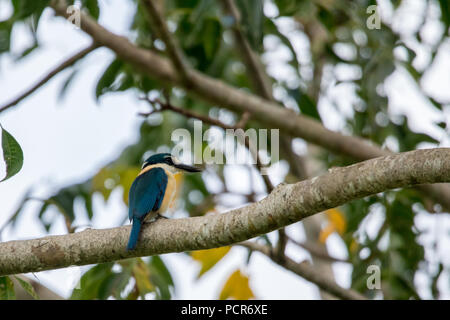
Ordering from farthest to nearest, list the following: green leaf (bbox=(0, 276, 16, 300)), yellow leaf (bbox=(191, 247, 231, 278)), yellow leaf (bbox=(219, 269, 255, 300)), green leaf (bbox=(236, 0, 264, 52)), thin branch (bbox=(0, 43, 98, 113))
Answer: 1. yellow leaf (bbox=(191, 247, 231, 278))
2. yellow leaf (bbox=(219, 269, 255, 300))
3. thin branch (bbox=(0, 43, 98, 113))
4. green leaf (bbox=(236, 0, 264, 52))
5. green leaf (bbox=(0, 276, 16, 300))

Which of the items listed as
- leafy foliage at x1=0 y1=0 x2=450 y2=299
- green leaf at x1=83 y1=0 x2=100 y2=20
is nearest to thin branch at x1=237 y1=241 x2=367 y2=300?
leafy foliage at x1=0 y1=0 x2=450 y2=299

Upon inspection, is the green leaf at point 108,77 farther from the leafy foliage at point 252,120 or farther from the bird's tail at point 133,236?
the bird's tail at point 133,236

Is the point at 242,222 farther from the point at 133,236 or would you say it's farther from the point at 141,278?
the point at 141,278

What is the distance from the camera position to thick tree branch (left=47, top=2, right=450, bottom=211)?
4422mm

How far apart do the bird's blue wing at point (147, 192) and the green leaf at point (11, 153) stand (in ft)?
2.44

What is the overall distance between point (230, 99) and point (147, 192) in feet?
4.13

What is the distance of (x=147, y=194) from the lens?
3.54m

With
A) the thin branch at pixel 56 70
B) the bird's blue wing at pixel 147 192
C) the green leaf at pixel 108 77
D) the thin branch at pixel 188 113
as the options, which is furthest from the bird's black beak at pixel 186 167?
the thin branch at pixel 56 70

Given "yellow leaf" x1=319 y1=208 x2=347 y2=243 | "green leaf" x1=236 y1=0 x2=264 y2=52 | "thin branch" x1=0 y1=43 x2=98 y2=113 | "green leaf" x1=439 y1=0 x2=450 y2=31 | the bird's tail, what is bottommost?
"yellow leaf" x1=319 y1=208 x2=347 y2=243

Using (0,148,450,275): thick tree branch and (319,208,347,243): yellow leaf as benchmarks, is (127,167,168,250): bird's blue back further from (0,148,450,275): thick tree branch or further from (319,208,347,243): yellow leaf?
(319,208,347,243): yellow leaf

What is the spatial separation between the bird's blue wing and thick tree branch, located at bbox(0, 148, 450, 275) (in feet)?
1.35

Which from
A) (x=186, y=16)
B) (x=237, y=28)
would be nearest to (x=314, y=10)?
(x=237, y=28)

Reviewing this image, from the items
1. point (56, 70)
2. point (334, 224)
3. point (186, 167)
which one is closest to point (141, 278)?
point (186, 167)

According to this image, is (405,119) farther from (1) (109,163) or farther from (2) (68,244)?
(2) (68,244)
